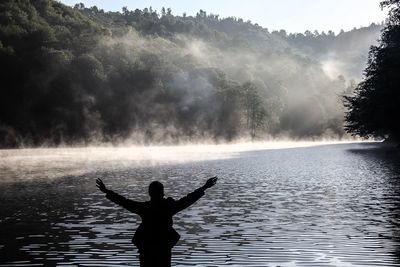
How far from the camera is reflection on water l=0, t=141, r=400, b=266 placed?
16609mm

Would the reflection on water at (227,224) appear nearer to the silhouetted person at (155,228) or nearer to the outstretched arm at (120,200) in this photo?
the silhouetted person at (155,228)

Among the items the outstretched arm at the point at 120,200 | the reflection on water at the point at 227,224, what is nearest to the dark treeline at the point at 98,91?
the reflection on water at the point at 227,224

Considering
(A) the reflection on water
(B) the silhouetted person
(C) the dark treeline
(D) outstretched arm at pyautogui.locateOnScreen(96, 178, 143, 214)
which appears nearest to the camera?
(B) the silhouetted person

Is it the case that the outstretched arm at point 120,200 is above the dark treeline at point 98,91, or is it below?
below

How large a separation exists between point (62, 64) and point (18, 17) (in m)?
18.9

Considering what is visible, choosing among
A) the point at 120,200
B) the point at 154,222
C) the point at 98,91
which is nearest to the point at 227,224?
the point at 154,222

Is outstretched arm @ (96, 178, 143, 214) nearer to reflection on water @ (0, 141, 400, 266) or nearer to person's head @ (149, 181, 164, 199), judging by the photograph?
person's head @ (149, 181, 164, 199)

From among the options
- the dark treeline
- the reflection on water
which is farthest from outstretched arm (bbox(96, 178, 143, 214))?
the dark treeline

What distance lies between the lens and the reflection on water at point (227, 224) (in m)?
16.6

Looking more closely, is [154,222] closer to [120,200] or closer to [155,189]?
[155,189]

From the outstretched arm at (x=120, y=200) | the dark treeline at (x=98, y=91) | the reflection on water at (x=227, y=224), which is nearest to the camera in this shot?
the outstretched arm at (x=120, y=200)

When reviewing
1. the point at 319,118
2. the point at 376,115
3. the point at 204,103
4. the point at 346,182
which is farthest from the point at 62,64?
the point at 319,118

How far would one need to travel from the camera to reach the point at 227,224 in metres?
23.0

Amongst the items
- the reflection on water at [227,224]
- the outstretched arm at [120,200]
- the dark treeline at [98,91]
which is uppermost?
the dark treeline at [98,91]
